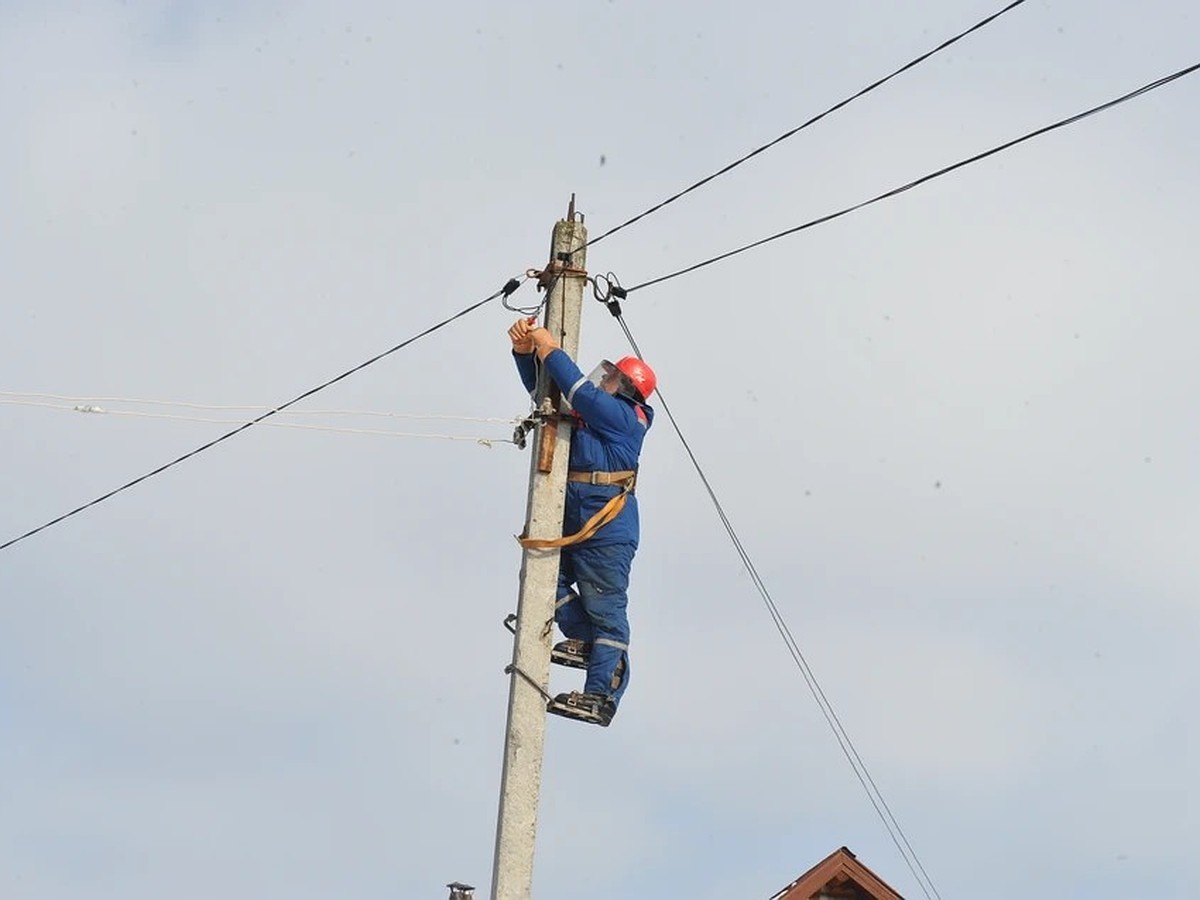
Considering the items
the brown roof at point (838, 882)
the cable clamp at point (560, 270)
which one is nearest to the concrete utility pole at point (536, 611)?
the cable clamp at point (560, 270)

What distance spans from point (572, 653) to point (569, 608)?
223 millimetres

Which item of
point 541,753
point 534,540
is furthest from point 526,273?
point 541,753

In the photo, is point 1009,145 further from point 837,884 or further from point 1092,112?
point 837,884

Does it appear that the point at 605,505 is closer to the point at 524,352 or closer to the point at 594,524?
the point at 594,524

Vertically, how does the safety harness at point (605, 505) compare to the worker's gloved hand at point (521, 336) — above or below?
below

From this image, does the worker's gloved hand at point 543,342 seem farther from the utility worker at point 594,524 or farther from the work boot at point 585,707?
the work boot at point 585,707

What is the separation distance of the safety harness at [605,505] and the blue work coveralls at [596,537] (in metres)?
0.02

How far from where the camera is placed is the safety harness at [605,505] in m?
9.77

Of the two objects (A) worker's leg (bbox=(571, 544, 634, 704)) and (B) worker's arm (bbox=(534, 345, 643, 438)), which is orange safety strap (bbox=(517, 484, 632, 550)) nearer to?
(A) worker's leg (bbox=(571, 544, 634, 704))

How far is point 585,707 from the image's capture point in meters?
9.60

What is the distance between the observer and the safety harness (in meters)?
9.77

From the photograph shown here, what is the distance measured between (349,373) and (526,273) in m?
1.69

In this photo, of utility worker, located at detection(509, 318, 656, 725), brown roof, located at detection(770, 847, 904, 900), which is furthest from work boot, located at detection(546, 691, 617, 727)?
brown roof, located at detection(770, 847, 904, 900)

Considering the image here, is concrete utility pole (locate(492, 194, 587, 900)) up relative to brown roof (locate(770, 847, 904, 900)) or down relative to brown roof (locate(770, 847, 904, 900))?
down
